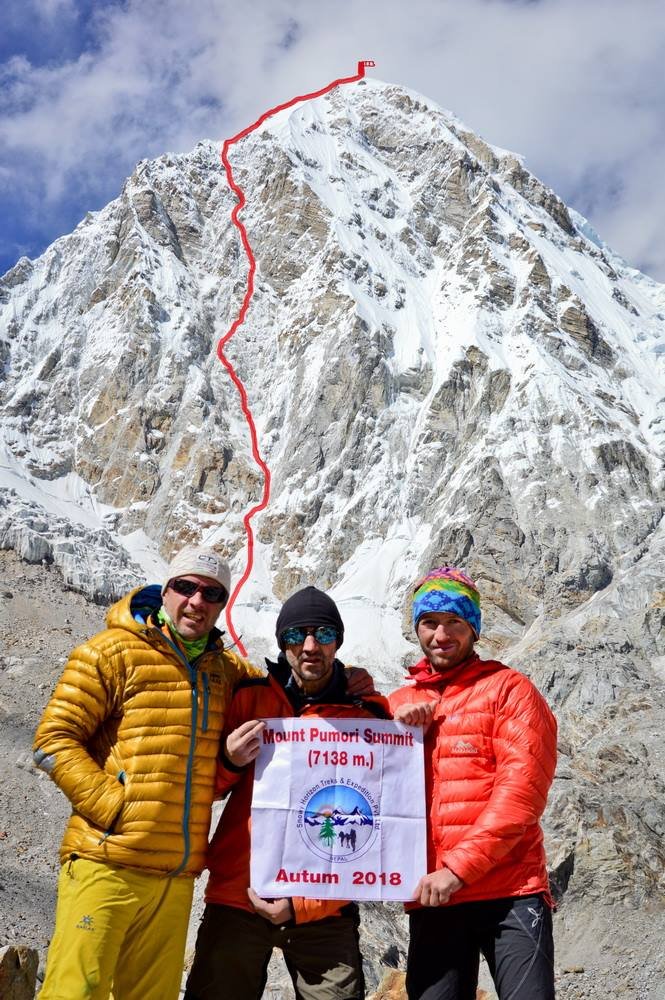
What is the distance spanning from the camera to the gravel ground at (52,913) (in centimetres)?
1444

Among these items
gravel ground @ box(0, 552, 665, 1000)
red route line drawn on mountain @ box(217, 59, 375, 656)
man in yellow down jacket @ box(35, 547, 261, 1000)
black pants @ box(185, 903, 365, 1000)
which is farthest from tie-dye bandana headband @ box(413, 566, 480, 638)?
red route line drawn on mountain @ box(217, 59, 375, 656)

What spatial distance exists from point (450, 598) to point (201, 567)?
1.71 metres

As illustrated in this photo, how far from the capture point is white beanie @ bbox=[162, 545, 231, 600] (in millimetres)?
5223

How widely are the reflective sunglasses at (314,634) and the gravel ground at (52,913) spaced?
10.2 meters

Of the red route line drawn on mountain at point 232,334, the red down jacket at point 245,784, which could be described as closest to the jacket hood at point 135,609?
the red down jacket at point 245,784

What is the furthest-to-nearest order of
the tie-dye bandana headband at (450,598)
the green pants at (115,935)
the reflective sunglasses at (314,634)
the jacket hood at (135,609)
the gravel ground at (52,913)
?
the gravel ground at (52,913)
the tie-dye bandana headband at (450,598)
the reflective sunglasses at (314,634)
the jacket hood at (135,609)
the green pants at (115,935)

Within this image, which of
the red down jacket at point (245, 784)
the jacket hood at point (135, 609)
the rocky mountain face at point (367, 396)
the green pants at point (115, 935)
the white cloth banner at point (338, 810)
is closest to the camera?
the green pants at point (115, 935)

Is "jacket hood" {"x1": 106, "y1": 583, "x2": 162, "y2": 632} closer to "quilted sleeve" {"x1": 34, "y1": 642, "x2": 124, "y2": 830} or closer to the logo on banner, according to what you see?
"quilted sleeve" {"x1": 34, "y1": 642, "x2": 124, "y2": 830}

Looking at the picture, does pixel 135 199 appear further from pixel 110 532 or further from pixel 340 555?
pixel 340 555

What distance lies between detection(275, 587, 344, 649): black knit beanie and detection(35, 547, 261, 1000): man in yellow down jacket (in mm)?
544

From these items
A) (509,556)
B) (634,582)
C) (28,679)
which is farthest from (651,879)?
(509,556)

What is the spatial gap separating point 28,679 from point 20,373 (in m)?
77.8

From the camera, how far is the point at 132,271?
111750 mm

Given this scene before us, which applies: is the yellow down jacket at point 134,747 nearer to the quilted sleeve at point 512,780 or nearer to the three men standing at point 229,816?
the three men standing at point 229,816
